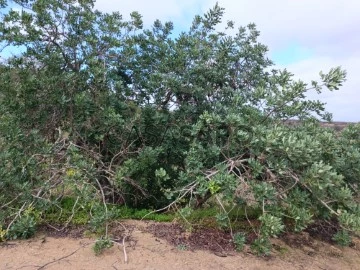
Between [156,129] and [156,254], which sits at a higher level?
[156,129]

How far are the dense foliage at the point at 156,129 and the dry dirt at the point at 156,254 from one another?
0.23m

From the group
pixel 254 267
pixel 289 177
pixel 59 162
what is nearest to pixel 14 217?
pixel 59 162

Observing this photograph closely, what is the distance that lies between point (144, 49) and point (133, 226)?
7.51 ft

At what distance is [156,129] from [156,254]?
1646 millimetres

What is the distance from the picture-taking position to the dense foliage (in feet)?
12.8

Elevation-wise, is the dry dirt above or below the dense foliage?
below

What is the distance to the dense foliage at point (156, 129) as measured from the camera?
12.8ft

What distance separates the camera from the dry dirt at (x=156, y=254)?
12.3ft

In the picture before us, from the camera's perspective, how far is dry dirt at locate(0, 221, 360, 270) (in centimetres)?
375

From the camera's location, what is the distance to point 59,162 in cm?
459

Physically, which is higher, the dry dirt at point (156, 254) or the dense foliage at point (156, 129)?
the dense foliage at point (156, 129)

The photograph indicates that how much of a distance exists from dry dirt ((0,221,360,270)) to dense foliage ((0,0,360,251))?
0.23 meters

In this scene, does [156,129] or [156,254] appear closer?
[156,254]

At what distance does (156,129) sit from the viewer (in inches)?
200
